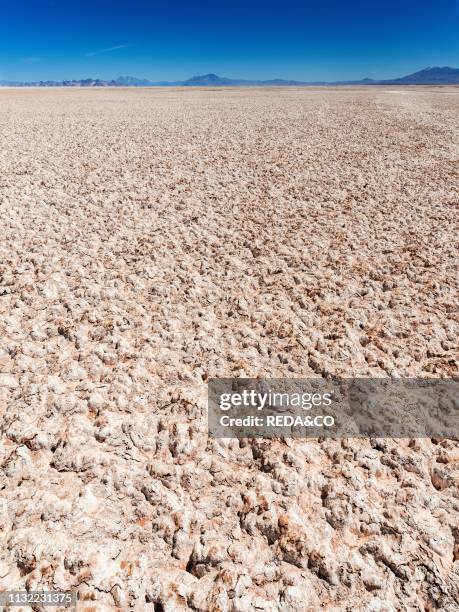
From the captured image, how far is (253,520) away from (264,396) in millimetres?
1279

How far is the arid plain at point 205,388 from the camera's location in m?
2.34

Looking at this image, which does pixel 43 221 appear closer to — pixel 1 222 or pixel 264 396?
pixel 1 222

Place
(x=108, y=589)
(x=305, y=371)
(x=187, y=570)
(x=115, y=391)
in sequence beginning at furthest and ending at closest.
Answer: (x=305, y=371), (x=115, y=391), (x=187, y=570), (x=108, y=589)

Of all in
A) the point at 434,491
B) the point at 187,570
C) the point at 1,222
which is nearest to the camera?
the point at 187,570

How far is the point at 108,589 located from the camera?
223 centimetres

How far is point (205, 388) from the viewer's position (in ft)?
12.4

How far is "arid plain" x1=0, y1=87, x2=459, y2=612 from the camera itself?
234 cm

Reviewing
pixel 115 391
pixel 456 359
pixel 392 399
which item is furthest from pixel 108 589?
pixel 456 359

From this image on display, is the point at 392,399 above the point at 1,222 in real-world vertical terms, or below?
below

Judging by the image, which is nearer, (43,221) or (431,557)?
(431,557)

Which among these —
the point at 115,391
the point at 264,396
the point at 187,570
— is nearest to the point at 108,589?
the point at 187,570

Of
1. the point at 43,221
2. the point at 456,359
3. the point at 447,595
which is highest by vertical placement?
the point at 43,221

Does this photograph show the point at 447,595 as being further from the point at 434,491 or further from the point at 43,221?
the point at 43,221

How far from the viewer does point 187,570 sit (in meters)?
2.38
